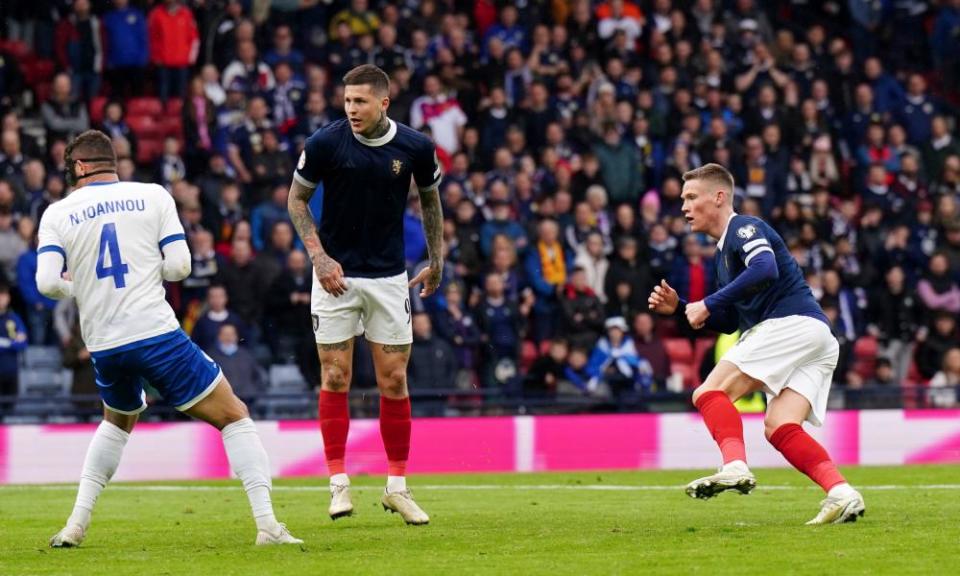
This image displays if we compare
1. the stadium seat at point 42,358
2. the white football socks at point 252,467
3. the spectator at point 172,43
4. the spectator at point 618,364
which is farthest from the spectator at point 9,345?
the white football socks at point 252,467

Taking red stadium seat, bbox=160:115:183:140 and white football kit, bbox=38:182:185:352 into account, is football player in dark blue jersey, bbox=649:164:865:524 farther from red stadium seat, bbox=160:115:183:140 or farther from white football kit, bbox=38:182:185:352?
red stadium seat, bbox=160:115:183:140

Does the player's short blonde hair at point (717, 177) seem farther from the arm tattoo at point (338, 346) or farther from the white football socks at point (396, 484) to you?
the white football socks at point (396, 484)

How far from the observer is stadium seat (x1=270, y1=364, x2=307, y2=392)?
18703 millimetres

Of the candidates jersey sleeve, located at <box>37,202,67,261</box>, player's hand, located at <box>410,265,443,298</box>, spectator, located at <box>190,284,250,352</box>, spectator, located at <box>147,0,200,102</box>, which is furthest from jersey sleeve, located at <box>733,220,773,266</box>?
spectator, located at <box>147,0,200,102</box>

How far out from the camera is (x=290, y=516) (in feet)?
36.1

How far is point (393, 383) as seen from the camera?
10414mm

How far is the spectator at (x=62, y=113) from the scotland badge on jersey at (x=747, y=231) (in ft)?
41.7

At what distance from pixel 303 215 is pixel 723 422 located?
2.75 m

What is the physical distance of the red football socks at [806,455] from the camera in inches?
373

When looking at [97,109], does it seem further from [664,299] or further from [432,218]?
[664,299]

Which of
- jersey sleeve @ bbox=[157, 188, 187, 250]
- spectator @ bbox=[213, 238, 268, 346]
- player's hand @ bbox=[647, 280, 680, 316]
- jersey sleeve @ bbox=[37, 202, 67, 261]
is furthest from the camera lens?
spectator @ bbox=[213, 238, 268, 346]

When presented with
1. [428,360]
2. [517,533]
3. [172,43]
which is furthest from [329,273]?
[172,43]

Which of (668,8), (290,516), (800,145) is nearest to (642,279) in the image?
(800,145)

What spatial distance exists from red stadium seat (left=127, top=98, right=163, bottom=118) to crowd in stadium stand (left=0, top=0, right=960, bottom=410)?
35 millimetres
